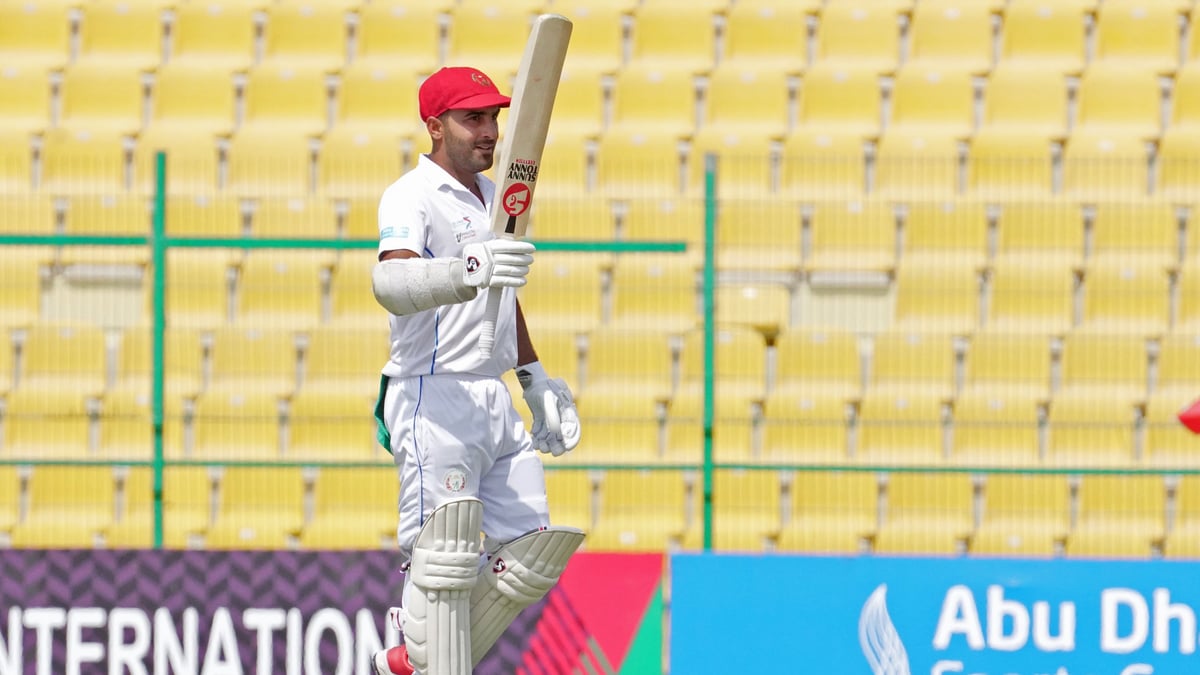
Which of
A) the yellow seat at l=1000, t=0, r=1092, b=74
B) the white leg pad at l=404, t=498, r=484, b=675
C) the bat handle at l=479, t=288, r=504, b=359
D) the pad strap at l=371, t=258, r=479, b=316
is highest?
the yellow seat at l=1000, t=0, r=1092, b=74

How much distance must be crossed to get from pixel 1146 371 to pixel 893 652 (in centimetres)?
261

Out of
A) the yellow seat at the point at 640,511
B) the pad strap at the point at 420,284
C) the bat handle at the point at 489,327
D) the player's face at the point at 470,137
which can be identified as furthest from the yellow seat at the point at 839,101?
the pad strap at the point at 420,284

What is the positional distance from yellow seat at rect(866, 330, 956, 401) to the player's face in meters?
4.23

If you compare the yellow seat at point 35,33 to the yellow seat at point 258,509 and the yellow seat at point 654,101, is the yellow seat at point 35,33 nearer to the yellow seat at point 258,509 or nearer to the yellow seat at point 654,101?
the yellow seat at point 654,101

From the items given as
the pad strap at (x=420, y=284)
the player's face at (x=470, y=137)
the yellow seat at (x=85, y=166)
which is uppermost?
the yellow seat at (x=85, y=166)

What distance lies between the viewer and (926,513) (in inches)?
334

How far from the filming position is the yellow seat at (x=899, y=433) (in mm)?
8539

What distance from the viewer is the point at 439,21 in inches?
452

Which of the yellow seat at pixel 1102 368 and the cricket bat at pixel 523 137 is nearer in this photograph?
the cricket bat at pixel 523 137

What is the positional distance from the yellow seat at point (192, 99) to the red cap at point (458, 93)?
248 inches

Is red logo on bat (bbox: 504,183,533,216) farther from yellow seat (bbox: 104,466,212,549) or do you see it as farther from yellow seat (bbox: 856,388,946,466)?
yellow seat (bbox: 104,466,212,549)

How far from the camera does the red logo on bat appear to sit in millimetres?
4809

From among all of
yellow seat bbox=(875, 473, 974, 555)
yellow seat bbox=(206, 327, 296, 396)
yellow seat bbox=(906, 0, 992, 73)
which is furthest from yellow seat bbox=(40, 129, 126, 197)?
yellow seat bbox=(875, 473, 974, 555)

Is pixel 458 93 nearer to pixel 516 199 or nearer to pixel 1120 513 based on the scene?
pixel 516 199
